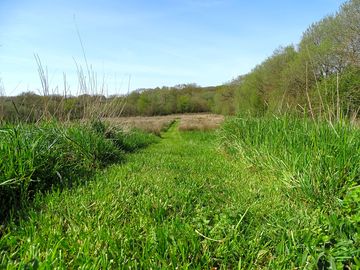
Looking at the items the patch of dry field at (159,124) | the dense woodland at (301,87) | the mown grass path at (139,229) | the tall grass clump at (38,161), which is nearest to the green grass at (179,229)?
the mown grass path at (139,229)

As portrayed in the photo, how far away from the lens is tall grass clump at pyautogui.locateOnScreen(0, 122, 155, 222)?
259cm

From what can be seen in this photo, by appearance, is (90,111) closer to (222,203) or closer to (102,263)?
(222,203)

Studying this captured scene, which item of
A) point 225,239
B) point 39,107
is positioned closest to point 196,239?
point 225,239

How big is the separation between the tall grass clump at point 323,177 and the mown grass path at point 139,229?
0.35m

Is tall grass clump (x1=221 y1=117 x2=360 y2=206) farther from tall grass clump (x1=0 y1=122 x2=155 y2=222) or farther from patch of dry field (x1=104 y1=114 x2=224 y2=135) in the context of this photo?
patch of dry field (x1=104 y1=114 x2=224 y2=135)

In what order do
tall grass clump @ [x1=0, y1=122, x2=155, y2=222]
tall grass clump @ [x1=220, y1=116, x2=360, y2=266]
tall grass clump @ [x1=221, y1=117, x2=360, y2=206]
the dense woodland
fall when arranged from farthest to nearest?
the dense woodland, tall grass clump @ [x1=221, y1=117, x2=360, y2=206], tall grass clump @ [x1=0, y1=122, x2=155, y2=222], tall grass clump @ [x1=220, y1=116, x2=360, y2=266]

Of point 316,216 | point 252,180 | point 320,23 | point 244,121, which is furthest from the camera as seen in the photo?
point 320,23

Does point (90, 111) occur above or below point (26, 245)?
above

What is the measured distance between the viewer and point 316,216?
2342 millimetres

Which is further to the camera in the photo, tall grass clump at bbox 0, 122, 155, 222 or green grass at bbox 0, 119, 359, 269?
tall grass clump at bbox 0, 122, 155, 222

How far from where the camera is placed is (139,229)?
6.94ft

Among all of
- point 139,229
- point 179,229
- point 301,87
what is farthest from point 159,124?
point 179,229

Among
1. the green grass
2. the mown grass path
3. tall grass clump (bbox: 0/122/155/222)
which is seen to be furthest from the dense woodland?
the mown grass path

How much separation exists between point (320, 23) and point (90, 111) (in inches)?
704
